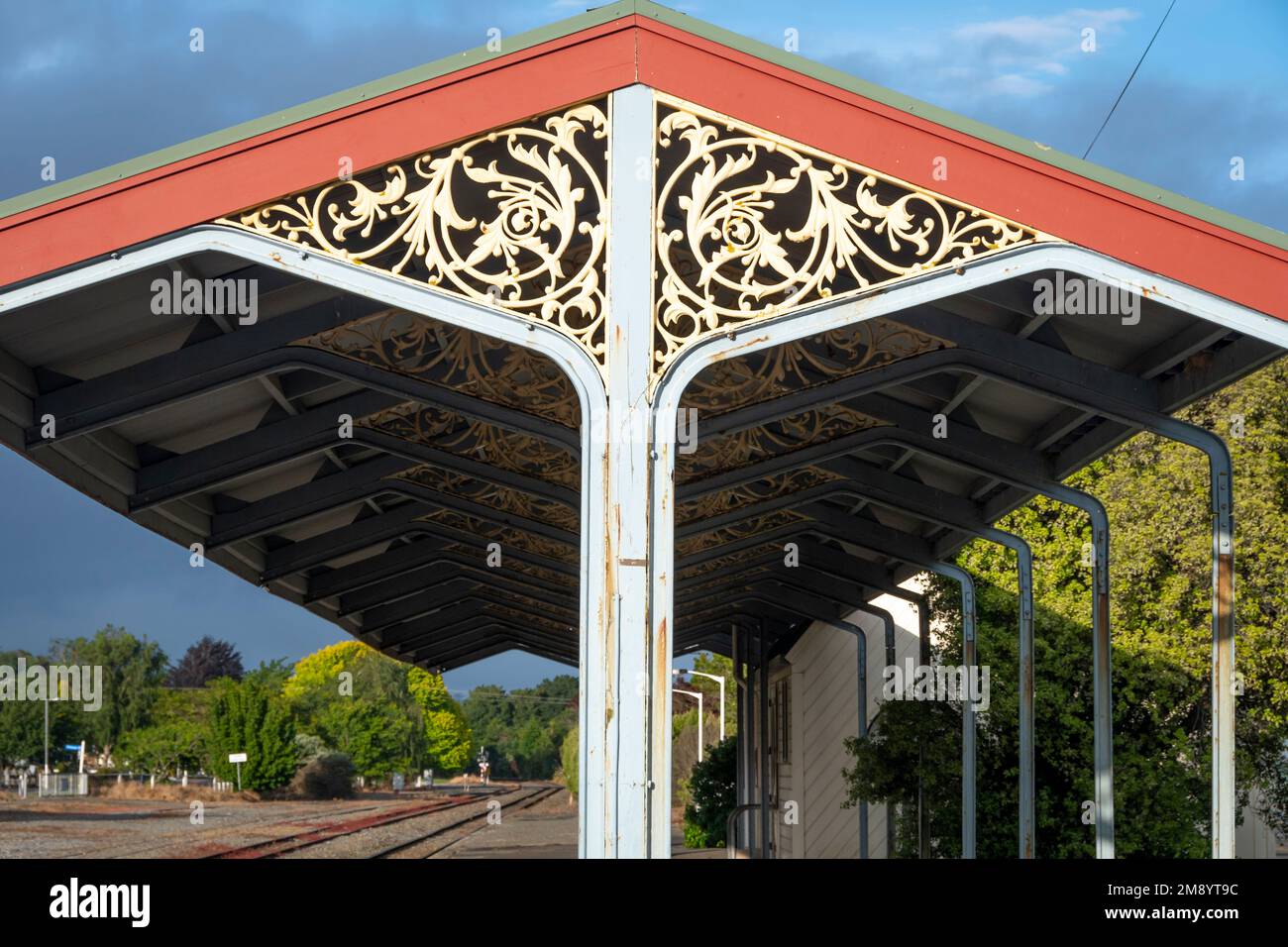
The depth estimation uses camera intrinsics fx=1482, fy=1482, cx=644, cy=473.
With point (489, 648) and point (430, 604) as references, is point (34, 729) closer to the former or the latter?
point (489, 648)

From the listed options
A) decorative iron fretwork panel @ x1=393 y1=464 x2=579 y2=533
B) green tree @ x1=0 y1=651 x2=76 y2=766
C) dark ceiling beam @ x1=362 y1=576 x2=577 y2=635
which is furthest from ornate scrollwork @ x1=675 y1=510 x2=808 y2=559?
green tree @ x1=0 y1=651 x2=76 y2=766

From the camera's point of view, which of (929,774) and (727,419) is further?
(929,774)

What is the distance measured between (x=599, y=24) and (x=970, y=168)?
5.43 feet

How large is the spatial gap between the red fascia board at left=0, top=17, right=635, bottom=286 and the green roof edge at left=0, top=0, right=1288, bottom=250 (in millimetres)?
33

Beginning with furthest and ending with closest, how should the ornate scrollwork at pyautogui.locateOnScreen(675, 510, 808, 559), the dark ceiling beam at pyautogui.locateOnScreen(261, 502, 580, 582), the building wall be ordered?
the building wall → the dark ceiling beam at pyautogui.locateOnScreen(261, 502, 580, 582) → the ornate scrollwork at pyautogui.locateOnScreen(675, 510, 808, 559)

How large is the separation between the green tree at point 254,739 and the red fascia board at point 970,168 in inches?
1959

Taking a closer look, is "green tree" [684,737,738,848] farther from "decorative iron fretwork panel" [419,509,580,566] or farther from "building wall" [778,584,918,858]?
"decorative iron fretwork panel" [419,509,580,566]

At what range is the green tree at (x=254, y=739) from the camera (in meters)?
53.3

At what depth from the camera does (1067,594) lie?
19016 mm

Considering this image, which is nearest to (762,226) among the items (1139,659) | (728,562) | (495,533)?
(495,533)

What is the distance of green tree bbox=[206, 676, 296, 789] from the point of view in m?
53.3
